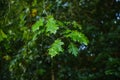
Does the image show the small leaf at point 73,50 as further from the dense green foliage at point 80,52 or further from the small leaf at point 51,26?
the dense green foliage at point 80,52

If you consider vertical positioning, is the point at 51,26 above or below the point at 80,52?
below

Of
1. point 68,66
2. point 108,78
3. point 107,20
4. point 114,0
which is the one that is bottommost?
point 108,78

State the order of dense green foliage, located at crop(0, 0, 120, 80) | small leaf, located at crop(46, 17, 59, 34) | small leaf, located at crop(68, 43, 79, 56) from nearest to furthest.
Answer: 1. small leaf, located at crop(46, 17, 59, 34)
2. small leaf, located at crop(68, 43, 79, 56)
3. dense green foliage, located at crop(0, 0, 120, 80)

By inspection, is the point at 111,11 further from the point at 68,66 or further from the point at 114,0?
the point at 68,66

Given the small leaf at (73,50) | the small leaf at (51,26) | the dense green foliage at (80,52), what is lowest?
the small leaf at (73,50)

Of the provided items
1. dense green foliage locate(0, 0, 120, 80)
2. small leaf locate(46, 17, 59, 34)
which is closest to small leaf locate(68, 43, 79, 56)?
small leaf locate(46, 17, 59, 34)

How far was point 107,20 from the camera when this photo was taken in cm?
568

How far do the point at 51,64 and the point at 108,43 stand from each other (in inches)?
41.2

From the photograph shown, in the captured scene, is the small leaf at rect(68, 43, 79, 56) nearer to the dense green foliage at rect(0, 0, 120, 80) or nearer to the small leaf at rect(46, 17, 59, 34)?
the small leaf at rect(46, 17, 59, 34)

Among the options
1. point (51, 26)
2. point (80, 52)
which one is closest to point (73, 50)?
point (51, 26)

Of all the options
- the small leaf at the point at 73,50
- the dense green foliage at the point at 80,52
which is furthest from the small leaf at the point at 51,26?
the dense green foliage at the point at 80,52

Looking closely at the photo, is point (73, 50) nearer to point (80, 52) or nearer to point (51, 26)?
point (51, 26)

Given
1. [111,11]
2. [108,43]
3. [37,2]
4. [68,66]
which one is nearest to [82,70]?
[68,66]

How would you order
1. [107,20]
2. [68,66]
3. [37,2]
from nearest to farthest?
[37,2]
[68,66]
[107,20]
